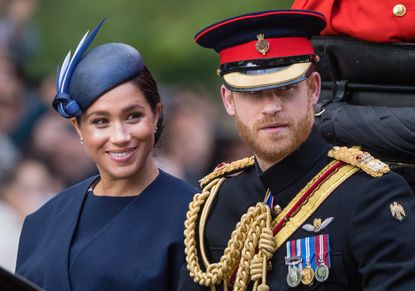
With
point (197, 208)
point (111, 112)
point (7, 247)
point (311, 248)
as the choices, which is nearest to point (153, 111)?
point (111, 112)

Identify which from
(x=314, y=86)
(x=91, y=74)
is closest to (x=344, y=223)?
(x=314, y=86)

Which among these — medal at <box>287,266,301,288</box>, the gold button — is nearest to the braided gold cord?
medal at <box>287,266,301,288</box>

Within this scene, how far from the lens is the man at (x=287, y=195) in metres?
4.39

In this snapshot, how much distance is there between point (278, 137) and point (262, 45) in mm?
330

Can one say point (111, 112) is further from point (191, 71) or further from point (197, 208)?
point (191, 71)

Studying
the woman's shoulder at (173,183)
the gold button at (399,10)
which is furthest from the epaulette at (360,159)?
the woman's shoulder at (173,183)

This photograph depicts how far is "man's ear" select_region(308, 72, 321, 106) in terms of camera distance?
461 centimetres

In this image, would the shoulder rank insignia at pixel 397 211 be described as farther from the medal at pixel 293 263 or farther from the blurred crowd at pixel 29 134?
the blurred crowd at pixel 29 134

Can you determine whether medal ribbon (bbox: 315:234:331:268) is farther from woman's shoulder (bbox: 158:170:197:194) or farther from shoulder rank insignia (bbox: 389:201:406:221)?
woman's shoulder (bbox: 158:170:197:194)

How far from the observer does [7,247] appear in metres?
8.13

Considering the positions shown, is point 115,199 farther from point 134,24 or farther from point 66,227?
point 134,24

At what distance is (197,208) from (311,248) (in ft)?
1.75

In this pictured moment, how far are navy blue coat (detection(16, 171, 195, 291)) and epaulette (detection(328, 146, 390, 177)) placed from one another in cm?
69

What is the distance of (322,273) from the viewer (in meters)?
4.40
